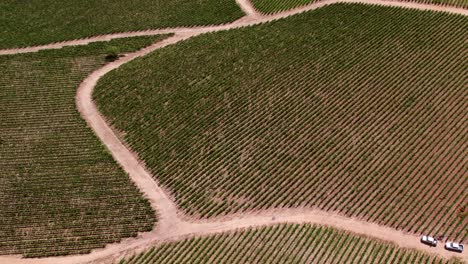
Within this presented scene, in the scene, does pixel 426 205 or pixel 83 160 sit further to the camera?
pixel 83 160

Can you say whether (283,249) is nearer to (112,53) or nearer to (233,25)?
(112,53)

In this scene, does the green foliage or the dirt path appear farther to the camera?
the green foliage

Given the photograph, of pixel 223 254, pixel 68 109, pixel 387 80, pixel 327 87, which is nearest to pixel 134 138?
pixel 68 109

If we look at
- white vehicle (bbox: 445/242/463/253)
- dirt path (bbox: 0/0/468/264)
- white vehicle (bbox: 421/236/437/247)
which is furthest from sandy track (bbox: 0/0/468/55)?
white vehicle (bbox: 445/242/463/253)

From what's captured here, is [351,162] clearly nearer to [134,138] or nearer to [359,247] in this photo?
[359,247]

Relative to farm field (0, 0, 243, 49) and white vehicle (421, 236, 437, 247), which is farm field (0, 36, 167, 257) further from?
white vehicle (421, 236, 437, 247)

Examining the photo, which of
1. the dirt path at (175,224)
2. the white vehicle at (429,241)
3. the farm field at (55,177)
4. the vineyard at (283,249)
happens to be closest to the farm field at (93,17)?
the farm field at (55,177)

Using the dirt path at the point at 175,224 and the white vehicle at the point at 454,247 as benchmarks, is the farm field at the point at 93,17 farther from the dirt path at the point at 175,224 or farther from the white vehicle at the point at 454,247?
the white vehicle at the point at 454,247
